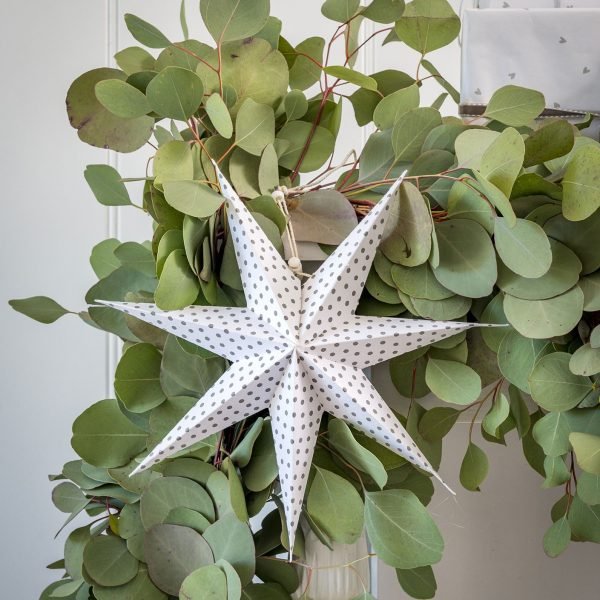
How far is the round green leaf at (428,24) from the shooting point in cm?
59

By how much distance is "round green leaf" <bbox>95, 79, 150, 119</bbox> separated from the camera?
1.75 ft

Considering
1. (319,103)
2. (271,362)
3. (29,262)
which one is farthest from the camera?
(29,262)

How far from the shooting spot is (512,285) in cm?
52

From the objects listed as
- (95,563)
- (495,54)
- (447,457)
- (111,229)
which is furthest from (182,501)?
(111,229)

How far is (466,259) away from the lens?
20.6 inches

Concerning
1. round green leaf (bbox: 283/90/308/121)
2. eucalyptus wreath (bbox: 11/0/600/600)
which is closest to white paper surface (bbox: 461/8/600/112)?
eucalyptus wreath (bbox: 11/0/600/600)

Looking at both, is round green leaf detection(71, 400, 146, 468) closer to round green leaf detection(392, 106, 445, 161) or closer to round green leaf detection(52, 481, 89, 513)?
round green leaf detection(52, 481, 89, 513)

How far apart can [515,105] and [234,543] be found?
396 mm

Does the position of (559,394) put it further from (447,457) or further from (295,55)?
(295,55)

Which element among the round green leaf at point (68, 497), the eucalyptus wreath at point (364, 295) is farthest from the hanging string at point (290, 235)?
the round green leaf at point (68, 497)

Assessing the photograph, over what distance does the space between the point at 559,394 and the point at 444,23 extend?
1.01 ft

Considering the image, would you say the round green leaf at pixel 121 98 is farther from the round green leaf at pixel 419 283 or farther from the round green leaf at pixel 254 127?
the round green leaf at pixel 419 283

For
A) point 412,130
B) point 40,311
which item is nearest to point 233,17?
point 412,130

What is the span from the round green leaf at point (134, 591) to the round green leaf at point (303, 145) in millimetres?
363
